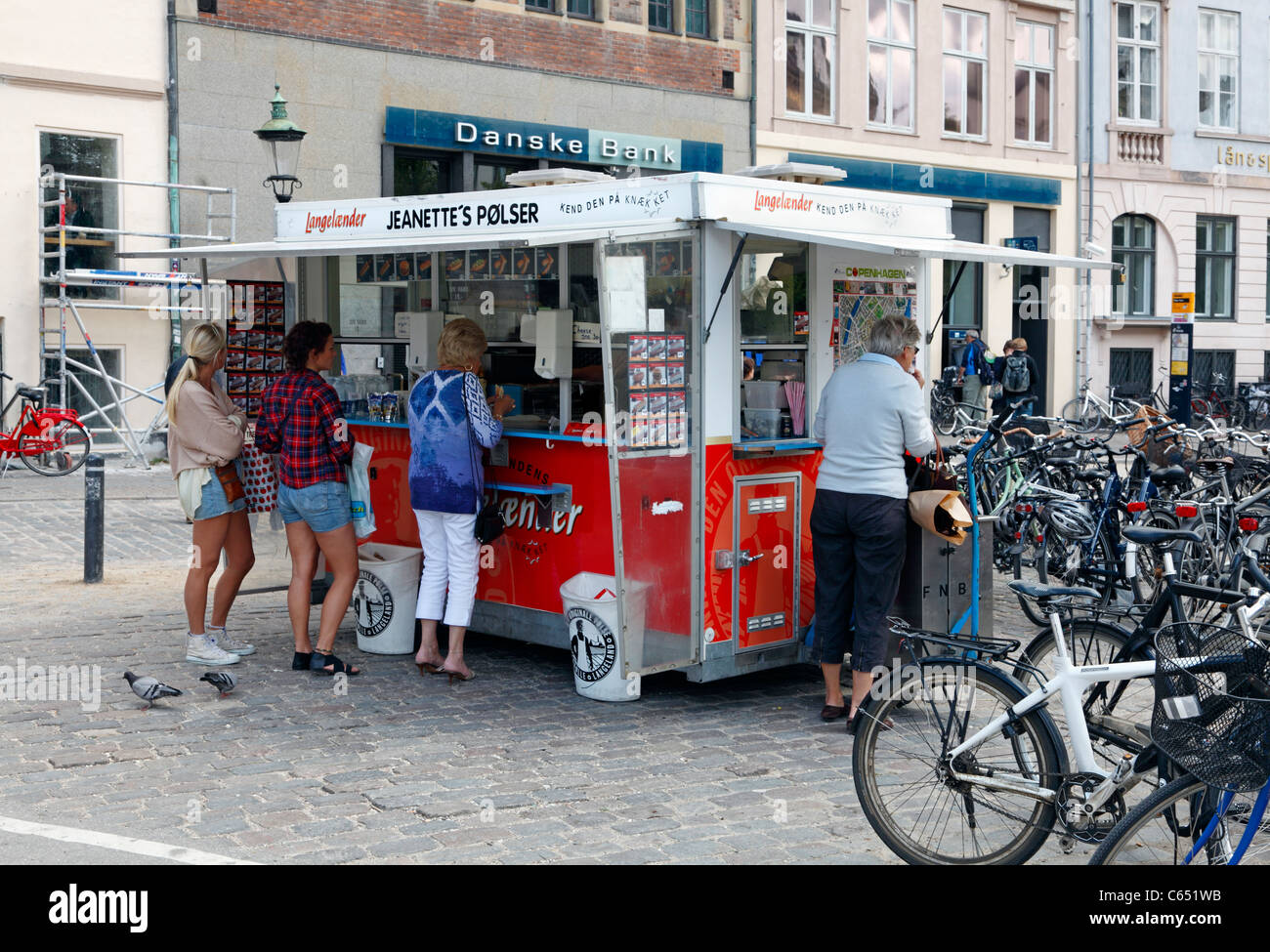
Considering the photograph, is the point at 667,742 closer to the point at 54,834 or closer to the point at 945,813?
the point at 945,813

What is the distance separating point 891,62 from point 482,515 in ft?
69.4

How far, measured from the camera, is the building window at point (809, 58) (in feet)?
83.8

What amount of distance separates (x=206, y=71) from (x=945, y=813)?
55.0 feet

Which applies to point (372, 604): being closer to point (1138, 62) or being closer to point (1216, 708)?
point (1216, 708)

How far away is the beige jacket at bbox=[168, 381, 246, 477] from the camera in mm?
7871

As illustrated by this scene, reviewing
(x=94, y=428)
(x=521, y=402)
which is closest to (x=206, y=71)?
(x=94, y=428)

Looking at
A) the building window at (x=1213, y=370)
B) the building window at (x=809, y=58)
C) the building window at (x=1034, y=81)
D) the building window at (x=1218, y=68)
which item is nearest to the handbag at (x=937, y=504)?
the building window at (x=809, y=58)

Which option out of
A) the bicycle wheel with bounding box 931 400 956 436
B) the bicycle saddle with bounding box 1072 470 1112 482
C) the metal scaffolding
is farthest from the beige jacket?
the bicycle wheel with bounding box 931 400 956 436

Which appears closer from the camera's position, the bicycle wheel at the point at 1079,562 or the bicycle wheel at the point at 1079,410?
the bicycle wheel at the point at 1079,562

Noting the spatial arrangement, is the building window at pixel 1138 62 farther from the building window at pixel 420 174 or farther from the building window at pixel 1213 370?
the building window at pixel 420 174

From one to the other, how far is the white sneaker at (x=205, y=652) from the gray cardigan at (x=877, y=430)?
3.53 m

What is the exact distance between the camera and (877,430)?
6809 mm

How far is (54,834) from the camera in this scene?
5289mm

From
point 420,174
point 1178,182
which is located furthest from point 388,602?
point 1178,182
